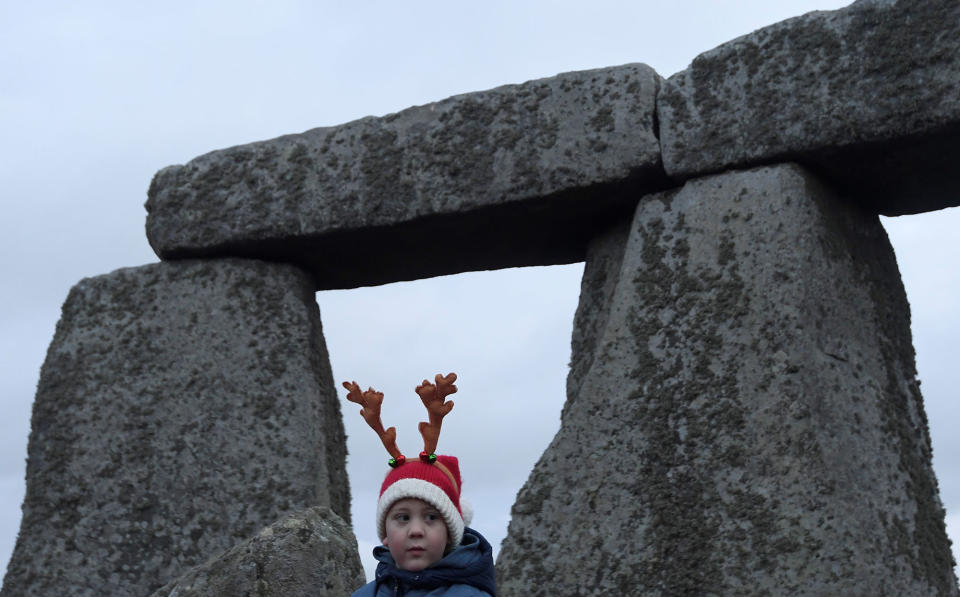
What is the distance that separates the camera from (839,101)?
13.0 ft

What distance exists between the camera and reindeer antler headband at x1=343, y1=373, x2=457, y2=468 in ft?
9.50

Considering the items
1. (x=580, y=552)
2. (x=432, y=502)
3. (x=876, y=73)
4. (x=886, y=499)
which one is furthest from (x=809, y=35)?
(x=432, y=502)

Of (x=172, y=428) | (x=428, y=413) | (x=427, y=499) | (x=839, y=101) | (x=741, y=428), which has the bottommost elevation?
(x=427, y=499)

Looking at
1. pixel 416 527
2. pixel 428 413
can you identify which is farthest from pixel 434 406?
pixel 416 527

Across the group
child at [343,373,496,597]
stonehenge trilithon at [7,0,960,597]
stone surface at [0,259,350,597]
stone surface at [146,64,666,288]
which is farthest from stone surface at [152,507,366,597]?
stone surface at [146,64,666,288]

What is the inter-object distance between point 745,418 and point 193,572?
5.11 ft

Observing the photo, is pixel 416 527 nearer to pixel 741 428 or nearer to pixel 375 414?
pixel 375 414

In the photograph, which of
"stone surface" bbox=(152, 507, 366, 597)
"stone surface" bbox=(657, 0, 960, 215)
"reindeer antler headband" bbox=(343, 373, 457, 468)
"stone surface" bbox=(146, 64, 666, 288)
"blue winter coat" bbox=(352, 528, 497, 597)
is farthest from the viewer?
"stone surface" bbox=(146, 64, 666, 288)

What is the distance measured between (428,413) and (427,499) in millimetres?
201

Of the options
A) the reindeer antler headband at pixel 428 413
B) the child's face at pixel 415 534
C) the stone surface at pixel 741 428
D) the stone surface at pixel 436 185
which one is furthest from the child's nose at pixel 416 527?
the stone surface at pixel 436 185

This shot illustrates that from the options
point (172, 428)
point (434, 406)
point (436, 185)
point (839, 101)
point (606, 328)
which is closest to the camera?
point (434, 406)

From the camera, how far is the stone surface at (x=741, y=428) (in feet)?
12.1

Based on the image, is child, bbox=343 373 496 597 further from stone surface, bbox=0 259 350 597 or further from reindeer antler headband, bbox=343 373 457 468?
stone surface, bbox=0 259 350 597

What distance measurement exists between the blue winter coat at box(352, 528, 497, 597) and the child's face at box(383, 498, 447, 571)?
0.07ft
